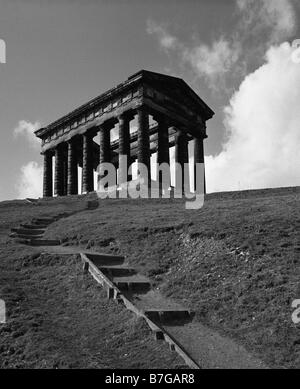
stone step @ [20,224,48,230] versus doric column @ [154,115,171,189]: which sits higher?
doric column @ [154,115,171,189]

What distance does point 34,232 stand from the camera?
926 inches

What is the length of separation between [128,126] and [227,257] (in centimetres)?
2924

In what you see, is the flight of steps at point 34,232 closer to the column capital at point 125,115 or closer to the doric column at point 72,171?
the column capital at point 125,115

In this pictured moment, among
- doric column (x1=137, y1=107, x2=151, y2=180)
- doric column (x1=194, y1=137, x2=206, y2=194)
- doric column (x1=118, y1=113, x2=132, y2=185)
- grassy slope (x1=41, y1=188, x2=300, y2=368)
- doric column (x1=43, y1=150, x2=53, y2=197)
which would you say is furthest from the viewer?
doric column (x1=43, y1=150, x2=53, y2=197)

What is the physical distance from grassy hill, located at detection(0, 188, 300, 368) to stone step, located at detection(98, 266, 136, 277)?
1.99 feet

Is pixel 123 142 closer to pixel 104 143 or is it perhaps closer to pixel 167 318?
pixel 104 143

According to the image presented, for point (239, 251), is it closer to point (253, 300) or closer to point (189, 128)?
point (253, 300)

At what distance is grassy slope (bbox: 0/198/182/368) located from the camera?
9328 mm

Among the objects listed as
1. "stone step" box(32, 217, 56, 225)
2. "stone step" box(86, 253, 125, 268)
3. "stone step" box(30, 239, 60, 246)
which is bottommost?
"stone step" box(86, 253, 125, 268)

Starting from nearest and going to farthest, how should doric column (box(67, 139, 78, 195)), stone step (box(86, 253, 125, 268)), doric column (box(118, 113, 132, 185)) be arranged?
1. stone step (box(86, 253, 125, 268))
2. doric column (box(118, 113, 132, 185))
3. doric column (box(67, 139, 78, 195))

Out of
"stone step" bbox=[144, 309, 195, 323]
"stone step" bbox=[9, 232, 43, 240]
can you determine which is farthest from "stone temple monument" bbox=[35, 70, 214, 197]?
"stone step" bbox=[144, 309, 195, 323]

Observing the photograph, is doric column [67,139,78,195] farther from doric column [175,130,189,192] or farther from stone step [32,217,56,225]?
stone step [32,217,56,225]

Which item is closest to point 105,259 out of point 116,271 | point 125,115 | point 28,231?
point 116,271
